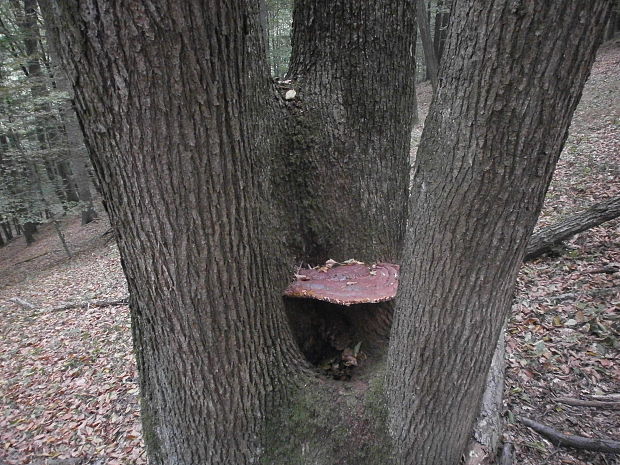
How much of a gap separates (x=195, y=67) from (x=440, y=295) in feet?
4.56

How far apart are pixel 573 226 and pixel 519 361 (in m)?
2.08

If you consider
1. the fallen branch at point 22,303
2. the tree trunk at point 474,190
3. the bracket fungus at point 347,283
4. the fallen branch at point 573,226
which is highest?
the tree trunk at point 474,190

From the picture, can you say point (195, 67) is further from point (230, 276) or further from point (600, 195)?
point (600, 195)

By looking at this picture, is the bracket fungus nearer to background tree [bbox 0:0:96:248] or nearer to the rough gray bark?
the rough gray bark

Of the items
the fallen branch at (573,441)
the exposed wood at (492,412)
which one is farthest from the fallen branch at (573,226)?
the fallen branch at (573,441)

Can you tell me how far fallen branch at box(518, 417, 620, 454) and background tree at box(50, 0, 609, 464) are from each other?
90cm

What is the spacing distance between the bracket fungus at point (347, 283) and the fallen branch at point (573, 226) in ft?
9.70

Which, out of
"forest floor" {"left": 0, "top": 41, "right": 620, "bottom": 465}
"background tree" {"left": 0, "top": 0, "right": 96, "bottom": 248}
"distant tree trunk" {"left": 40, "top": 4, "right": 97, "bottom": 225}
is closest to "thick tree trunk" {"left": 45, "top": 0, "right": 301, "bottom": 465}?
"forest floor" {"left": 0, "top": 41, "right": 620, "bottom": 465}

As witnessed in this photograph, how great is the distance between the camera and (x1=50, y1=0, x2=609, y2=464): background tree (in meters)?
1.35

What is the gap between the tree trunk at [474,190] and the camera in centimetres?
127

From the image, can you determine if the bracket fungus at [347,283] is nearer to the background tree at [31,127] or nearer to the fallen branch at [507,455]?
the fallen branch at [507,455]

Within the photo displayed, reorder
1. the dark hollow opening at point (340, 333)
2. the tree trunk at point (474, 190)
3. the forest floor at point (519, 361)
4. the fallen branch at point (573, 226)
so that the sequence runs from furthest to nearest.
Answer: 1. the fallen branch at point (573, 226)
2. the forest floor at point (519, 361)
3. the dark hollow opening at point (340, 333)
4. the tree trunk at point (474, 190)

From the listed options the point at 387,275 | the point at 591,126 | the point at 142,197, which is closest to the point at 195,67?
the point at 142,197

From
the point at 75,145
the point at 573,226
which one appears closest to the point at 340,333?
the point at 573,226
